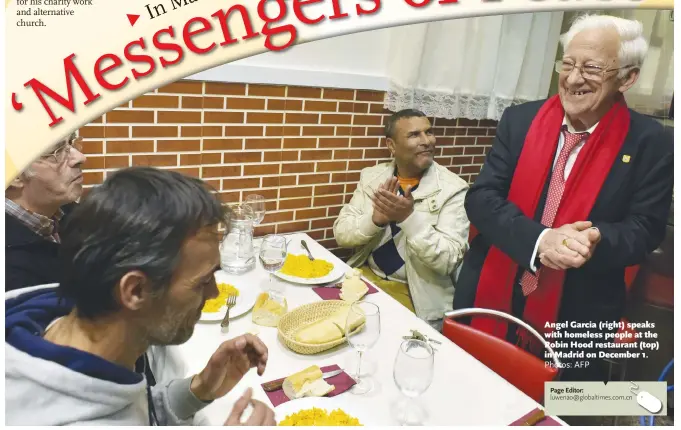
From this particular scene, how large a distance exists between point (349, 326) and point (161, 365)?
371 mm

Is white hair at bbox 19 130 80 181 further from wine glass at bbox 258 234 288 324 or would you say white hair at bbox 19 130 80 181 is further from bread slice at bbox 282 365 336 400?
bread slice at bbox 282 365 336 400

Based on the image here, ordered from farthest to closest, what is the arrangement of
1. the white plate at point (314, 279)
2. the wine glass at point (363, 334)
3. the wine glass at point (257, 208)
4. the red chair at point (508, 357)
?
1. the wine glass at point (257, 208)
2. the white plate at point (314, 279)
3. the red chair at point (508, 357)
4. the wine glass at point (363, 334)

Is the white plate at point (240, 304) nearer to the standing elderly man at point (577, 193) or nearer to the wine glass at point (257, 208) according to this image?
the wine glass at point (257, 208)

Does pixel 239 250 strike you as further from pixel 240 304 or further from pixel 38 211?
pixel 38 211

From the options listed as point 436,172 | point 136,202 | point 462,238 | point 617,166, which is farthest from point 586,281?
point 136,202

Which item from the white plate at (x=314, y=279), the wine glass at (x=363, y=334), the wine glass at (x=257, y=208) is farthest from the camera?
the wine glass at (x=257, y=208)

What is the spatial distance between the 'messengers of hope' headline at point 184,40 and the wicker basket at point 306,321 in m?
0.49

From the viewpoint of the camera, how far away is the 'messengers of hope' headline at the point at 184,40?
0.71 m

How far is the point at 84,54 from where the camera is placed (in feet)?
2.33

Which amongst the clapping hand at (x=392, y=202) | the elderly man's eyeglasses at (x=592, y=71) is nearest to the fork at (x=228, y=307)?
the clapping hand at (x=392, y=202)

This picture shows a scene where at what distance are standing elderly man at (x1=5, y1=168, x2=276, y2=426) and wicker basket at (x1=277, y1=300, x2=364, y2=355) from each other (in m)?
0.25

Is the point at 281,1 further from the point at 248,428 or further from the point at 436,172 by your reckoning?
the point at 436,172

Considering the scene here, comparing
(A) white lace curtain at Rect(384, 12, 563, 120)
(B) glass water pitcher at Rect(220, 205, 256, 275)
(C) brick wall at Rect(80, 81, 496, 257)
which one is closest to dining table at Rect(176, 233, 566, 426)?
(B) glass water pitcher at Rect(220, 205, 256, 275)

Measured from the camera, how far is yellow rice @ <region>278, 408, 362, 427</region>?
2.12 feet
